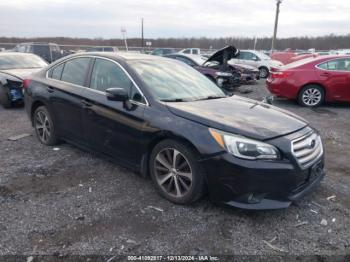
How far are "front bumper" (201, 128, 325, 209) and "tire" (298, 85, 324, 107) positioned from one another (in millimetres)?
6840

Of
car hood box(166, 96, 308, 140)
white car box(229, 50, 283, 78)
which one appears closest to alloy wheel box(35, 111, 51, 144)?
car hood box(166, 96, 308, 140)

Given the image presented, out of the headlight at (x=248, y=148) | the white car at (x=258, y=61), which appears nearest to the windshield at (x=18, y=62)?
the headlight at (x=248, y=148)

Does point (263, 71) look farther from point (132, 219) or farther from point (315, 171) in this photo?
point (132, 219)

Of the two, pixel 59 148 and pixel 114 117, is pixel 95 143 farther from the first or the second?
pixel 59 148

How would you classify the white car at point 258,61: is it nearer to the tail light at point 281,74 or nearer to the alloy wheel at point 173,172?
the tail light at point 281,74

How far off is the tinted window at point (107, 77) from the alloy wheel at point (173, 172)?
39.0 inches

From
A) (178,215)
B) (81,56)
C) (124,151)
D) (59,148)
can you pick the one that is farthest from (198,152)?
(59,148)

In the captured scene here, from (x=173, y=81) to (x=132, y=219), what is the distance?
73.5 inches

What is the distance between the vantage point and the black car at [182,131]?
10.2ft

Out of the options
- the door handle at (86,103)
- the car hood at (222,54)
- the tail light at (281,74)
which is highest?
the car hood at (222,54)

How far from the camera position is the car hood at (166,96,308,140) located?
323 centimetres

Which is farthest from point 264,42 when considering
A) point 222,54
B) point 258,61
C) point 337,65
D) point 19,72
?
point 19,72

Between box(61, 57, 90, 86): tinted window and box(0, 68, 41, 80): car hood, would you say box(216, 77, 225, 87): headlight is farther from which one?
box(61, 57, 90, 86): tinted window

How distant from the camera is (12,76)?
818cm
